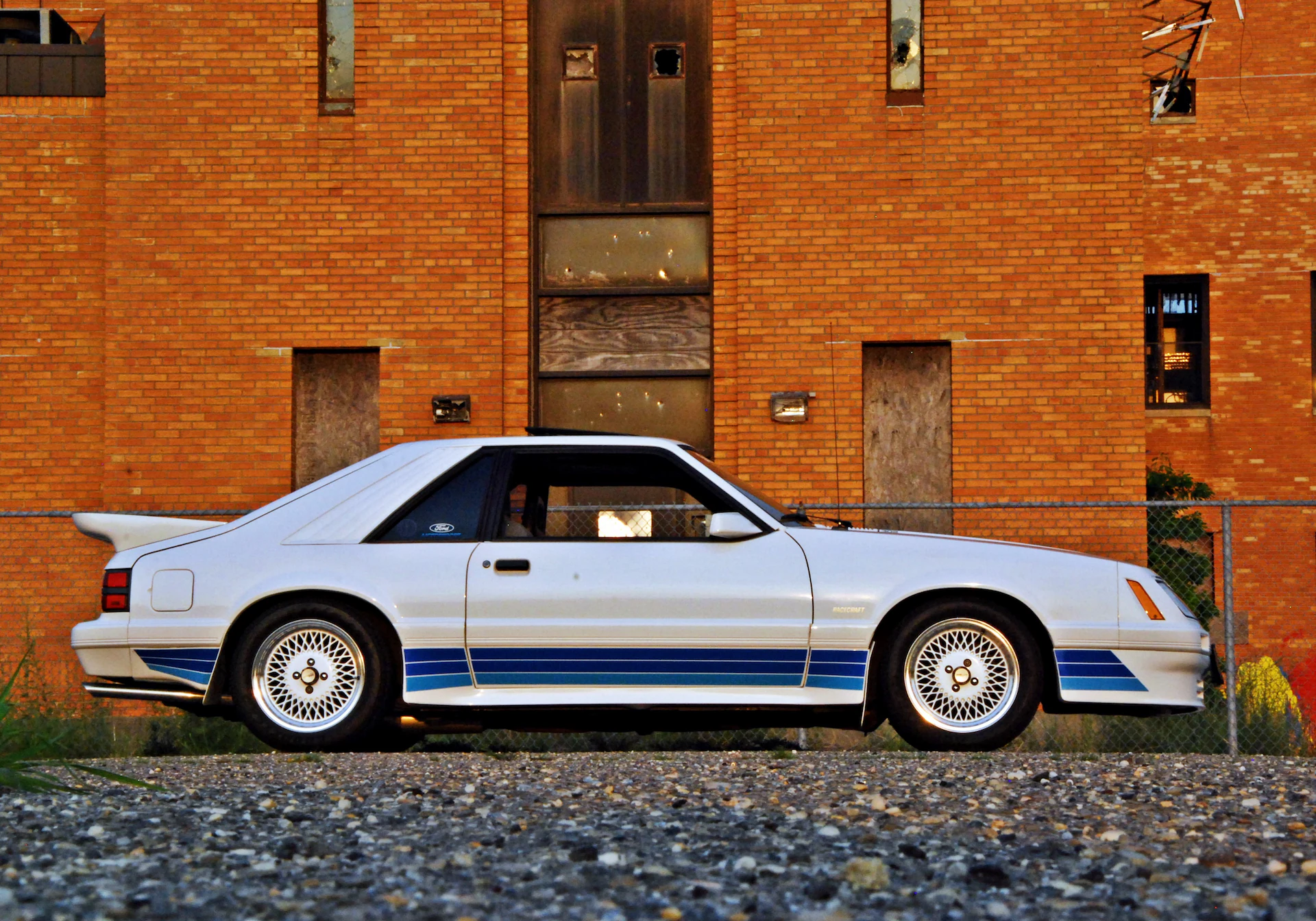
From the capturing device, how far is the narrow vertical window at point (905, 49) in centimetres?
1376

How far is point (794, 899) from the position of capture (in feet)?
13.5

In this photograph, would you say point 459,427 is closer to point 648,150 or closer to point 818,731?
point 648,150

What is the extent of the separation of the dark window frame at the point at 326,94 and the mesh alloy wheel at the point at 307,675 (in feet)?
25.6

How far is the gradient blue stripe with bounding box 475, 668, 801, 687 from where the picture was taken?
23.5 ft

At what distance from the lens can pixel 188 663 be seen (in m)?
7.37

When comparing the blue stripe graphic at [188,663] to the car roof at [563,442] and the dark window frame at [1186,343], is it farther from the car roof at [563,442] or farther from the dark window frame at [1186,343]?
the dark window frame at [1186,343]

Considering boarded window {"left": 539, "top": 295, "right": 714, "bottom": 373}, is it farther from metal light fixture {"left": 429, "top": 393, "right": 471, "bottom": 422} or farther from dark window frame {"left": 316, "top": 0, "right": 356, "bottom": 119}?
dark window frame {"left": 316, "top": 0, "right": 356, "bottom": 119}

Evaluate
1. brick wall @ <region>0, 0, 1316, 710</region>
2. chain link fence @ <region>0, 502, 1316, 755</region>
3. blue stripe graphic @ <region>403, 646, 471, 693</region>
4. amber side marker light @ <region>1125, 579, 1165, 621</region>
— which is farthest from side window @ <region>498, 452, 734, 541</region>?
brick wall @ <region>0, 0, 1316, 710</region>

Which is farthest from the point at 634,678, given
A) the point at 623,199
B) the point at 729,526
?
the point at 623,199

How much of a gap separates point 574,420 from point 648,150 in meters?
2.72

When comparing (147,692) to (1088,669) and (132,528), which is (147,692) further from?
(1088,669)

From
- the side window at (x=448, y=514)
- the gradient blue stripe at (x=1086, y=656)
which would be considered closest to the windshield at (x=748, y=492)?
the side window at (x=448, y=514)

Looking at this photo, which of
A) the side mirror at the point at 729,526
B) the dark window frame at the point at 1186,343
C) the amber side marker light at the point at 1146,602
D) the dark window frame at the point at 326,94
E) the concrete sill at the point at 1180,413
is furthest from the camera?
the dark window frame at the point at 1186,343

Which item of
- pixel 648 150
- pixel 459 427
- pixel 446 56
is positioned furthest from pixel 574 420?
pixel 446 56
